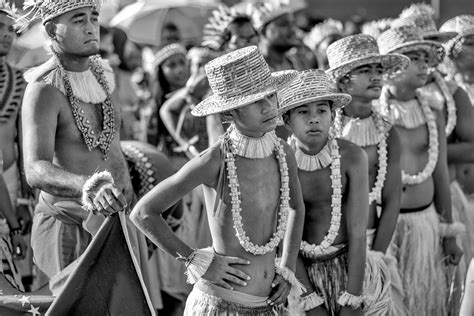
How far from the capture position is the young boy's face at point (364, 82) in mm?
5867

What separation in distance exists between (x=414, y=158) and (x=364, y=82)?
935mm

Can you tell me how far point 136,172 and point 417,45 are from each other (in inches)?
86.2

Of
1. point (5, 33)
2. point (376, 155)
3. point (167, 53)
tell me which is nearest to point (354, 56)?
point (376, 155)

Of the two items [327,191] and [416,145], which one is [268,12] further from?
[327,191]

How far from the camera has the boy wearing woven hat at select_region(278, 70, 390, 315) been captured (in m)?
5.18

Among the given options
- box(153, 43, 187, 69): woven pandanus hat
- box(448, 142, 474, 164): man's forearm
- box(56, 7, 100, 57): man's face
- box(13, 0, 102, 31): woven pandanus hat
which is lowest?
box(448, 142, 474, 164): man's forearm

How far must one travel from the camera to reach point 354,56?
19.4 ft

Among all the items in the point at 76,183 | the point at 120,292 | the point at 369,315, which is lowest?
the point at 369,315

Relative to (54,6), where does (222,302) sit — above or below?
below

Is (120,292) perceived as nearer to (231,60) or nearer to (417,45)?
(231,60)

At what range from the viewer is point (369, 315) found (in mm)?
5387

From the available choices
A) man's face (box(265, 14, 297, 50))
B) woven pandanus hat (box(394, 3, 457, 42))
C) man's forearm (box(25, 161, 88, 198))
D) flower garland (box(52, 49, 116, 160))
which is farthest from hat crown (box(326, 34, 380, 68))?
man's face (box(265, 14, 297, 50))

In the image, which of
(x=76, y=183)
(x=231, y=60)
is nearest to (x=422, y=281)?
(x=231, y=60)

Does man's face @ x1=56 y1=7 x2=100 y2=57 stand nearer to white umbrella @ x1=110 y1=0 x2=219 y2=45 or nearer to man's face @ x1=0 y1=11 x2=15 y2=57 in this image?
man's face @ x1=0 y1=11 x2=15 y2=57
